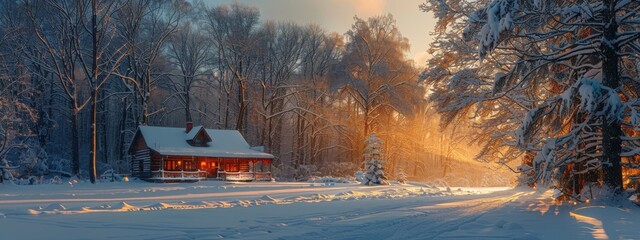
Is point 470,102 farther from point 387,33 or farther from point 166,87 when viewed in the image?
point 166,87

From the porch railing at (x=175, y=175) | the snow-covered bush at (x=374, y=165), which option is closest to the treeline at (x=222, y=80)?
the porch railing at (x=175, y=175)

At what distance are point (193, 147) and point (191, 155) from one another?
209 cm

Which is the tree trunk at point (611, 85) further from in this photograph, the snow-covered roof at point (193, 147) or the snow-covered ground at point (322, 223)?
the snow-covered roof at point (193, 147)

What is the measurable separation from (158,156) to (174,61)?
16.1 meters

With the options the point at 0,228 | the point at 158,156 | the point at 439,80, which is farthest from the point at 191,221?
the point at 158,156

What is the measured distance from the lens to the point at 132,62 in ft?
148

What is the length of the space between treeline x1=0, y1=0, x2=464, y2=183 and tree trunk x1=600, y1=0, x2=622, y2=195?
83.0ft

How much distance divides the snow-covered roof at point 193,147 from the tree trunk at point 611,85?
29.3 meters

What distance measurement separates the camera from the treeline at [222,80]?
37.7 metres

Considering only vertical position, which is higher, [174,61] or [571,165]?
[174,61]

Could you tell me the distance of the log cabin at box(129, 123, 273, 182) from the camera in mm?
36062

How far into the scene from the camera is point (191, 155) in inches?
1427

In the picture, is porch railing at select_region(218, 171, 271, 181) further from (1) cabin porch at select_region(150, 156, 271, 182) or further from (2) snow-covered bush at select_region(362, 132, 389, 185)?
(2) snow-covered bush at select_region(362, 132, 389, 185)

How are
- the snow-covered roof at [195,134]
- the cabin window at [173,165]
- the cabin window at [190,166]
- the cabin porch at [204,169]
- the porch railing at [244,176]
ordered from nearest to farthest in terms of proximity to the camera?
the cabin porch at [204,169] < the cabin window at [173,165] < the porch railing at [244,176] < the cabin window at [190,166] < the snow-covered roof at [195,134]
